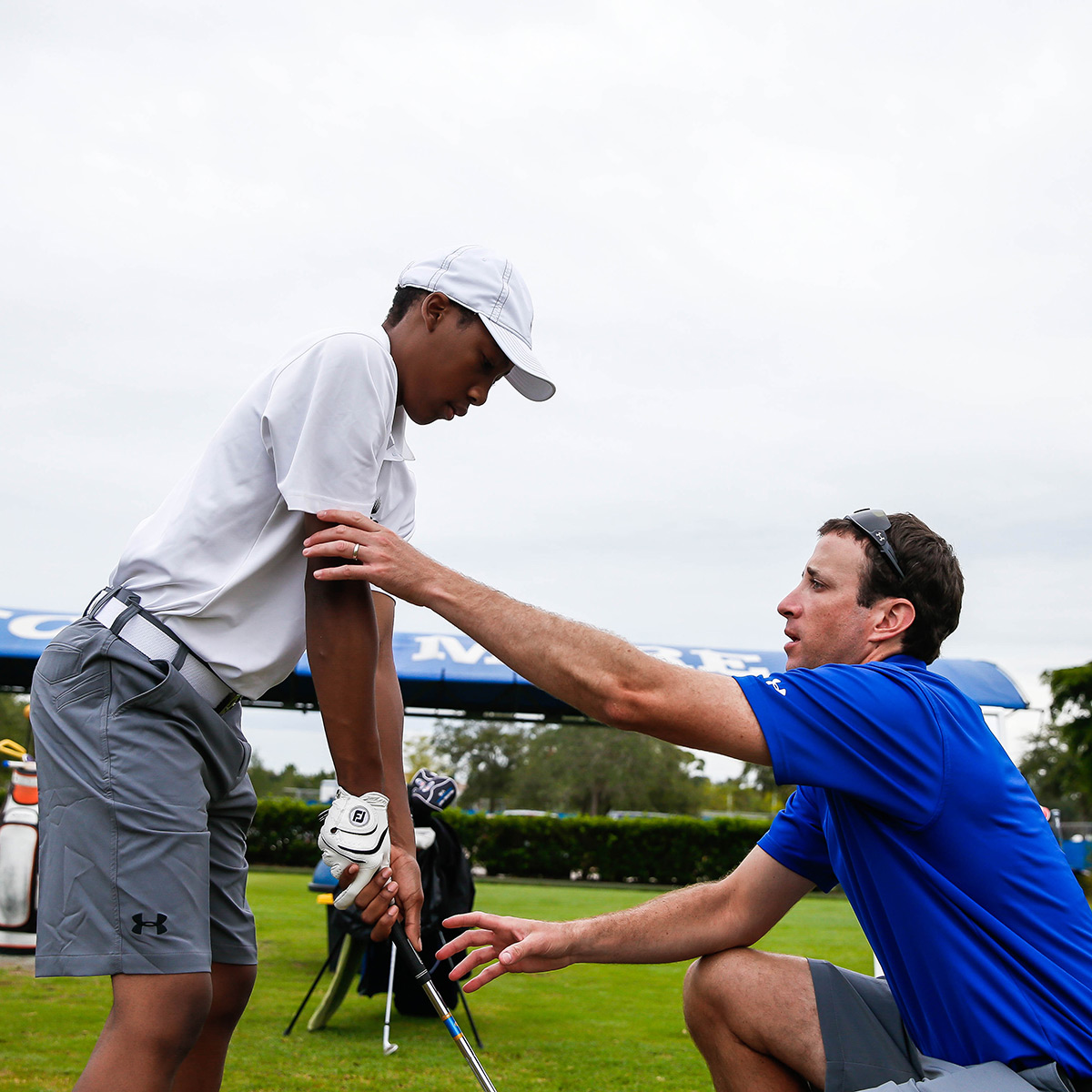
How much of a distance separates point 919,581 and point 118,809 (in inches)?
71.2

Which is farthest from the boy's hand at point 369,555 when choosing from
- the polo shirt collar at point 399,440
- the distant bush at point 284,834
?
the distant bush at point 284,834

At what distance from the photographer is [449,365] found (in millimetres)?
2412

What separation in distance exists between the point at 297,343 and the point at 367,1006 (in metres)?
5.80

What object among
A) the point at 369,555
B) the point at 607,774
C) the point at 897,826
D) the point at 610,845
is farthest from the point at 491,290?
the point at 607,774

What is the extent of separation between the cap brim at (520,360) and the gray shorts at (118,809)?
100 centimetres

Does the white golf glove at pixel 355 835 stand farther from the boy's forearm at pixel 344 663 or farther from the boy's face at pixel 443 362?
the boy's face at pixel 443 362

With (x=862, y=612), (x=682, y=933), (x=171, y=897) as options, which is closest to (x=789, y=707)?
(x=862, y=612)

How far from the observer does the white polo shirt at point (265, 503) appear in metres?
2.16

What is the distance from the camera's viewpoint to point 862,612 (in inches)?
99.3

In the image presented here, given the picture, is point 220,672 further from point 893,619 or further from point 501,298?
point 893,619

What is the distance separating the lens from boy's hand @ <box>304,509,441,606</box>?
6.96ft

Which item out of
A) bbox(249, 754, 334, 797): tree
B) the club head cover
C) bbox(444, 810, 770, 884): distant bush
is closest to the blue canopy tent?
the club head cover

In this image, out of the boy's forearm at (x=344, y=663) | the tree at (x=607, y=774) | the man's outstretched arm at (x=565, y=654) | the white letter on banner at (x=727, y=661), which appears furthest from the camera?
the tree at (x=607, y=774)

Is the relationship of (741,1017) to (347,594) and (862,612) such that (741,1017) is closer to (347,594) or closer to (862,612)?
(862,612)
